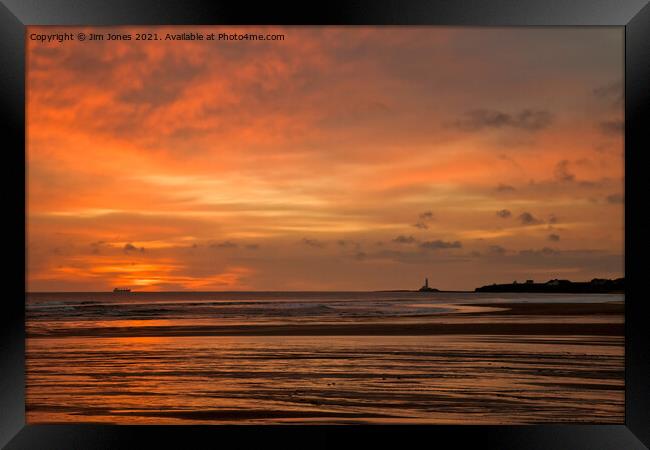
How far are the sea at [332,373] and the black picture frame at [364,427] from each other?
900mm

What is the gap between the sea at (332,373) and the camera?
5.70m

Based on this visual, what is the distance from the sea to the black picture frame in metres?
0.90

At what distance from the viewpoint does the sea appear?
5703 mm

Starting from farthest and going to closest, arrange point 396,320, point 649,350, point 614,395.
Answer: point 396,320, point 614,395, point 649,350

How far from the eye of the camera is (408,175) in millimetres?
10094

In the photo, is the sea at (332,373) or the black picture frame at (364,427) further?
the sea at (332,373)

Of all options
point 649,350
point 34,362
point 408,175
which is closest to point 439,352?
point 408,175

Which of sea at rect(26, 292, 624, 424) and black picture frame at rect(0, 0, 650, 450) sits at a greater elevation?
black picture frame at rect(0, 0, 650, 450)

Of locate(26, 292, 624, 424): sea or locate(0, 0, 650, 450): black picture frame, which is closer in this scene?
locate(0, 0, 650, 450): black picture frame

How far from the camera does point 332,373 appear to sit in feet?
23.7

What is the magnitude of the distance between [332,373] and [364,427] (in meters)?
3.80

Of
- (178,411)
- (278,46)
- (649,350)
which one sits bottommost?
(178,411)

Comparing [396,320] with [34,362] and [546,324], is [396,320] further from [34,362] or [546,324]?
[34,362]

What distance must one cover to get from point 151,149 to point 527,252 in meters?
6.26
